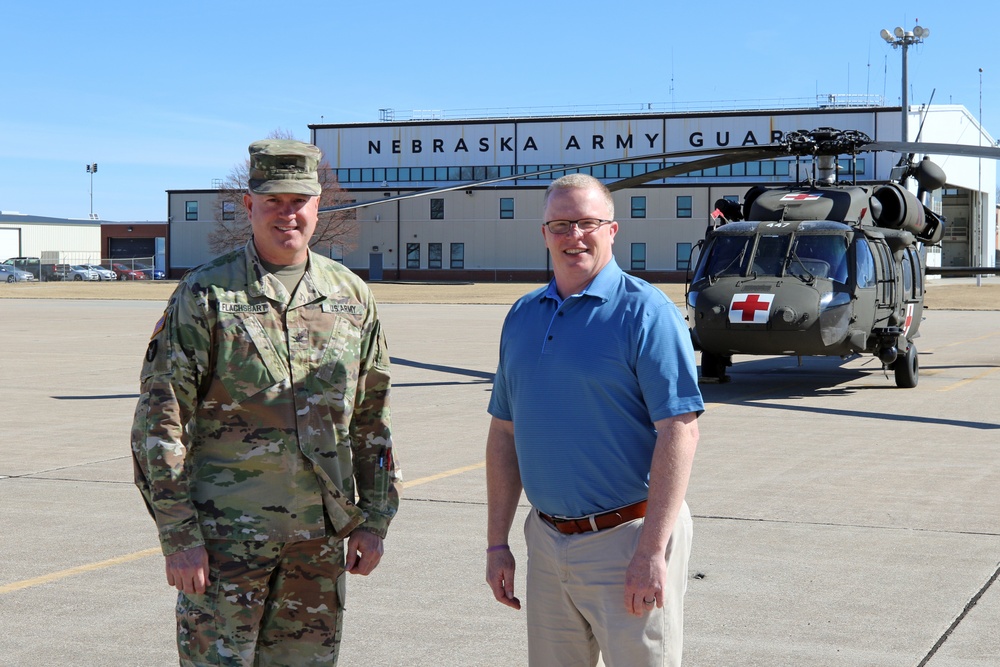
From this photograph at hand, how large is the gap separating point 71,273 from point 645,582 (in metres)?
78.7

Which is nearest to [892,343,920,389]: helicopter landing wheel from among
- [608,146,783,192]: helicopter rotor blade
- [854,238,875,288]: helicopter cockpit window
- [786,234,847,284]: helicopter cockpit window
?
[854,238,875,288]: helicopter cockpit window

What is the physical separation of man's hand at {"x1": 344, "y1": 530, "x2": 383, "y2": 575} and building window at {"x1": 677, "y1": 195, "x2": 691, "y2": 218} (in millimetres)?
63514

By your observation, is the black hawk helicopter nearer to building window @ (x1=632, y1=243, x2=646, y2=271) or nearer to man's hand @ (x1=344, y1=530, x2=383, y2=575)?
man's hand @ (x1=344, y1=530, x2=383, y2=575)

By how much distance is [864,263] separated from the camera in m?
14.8

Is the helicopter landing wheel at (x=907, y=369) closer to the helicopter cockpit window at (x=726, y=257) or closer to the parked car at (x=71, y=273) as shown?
the helicopter cockpit window at (x=726, y=257)

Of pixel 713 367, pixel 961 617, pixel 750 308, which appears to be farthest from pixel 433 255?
pixel 961 617

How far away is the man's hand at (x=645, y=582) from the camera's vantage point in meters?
3.20

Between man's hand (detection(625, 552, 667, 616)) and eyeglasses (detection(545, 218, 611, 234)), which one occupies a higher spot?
eyeglasses (detection(545, 218, 611, 234))

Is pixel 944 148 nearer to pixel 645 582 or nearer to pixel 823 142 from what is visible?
pixel 823 142

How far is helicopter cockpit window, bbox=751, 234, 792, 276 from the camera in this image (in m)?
14.7

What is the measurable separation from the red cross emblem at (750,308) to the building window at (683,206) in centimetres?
5261

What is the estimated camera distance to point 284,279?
3531mm

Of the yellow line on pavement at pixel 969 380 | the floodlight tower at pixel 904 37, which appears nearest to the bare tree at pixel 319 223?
the floodlight tower at pixel 904 37

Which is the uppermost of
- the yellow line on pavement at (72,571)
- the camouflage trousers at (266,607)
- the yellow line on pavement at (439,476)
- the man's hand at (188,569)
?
the man's hand at (188,569)
